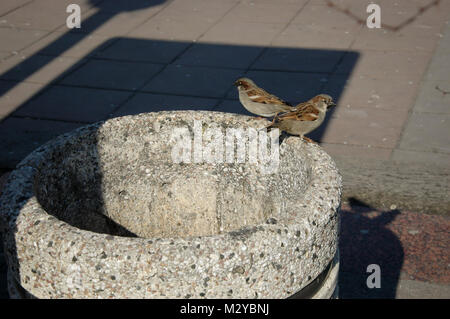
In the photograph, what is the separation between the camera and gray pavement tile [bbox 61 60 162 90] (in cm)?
761

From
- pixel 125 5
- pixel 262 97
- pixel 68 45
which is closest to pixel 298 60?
pixel 68 45

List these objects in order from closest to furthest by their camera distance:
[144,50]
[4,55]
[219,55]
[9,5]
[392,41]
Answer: [219,55] < [4,55] < [144,50] < [392,41] < [9,5]

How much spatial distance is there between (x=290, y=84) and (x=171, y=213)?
4.12 metres

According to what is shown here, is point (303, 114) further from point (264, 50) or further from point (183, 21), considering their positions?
Answer: point (183, 21)

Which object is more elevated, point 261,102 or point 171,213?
point 261,102

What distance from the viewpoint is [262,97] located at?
12.9 ft

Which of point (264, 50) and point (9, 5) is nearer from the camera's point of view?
point (264, 50)

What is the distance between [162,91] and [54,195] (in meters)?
4.22

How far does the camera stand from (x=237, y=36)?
8781mm

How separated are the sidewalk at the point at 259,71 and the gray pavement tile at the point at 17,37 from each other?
0.02 m

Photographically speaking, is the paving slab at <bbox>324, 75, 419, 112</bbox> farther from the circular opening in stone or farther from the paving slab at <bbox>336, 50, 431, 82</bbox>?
the circular opening in stone

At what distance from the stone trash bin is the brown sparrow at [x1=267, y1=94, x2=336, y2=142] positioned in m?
0.07

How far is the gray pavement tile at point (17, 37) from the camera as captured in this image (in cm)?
863

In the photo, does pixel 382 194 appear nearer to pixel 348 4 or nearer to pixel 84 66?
pixel 84 66
